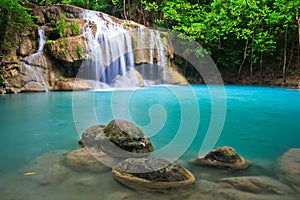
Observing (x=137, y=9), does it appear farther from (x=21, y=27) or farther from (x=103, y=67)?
(x=21, y=27)

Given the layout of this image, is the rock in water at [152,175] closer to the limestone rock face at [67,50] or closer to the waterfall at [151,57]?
the limestone rock face at [67,50]

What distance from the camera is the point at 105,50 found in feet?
39.6

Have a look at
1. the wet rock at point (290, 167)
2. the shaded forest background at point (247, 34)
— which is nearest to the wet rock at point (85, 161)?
the wet rock at point (290, 167)

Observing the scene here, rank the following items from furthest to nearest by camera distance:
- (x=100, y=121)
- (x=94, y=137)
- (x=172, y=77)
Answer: (x=172, y=77), (x=100, y=121), (x=94, y=137)

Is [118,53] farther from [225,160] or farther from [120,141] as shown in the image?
[225,160]

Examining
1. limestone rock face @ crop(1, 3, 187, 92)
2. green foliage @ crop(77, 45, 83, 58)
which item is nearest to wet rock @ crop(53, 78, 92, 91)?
limestone rock face @ crop(1, 3, 187, 92)

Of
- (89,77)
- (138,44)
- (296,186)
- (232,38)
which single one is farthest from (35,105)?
(232,38)

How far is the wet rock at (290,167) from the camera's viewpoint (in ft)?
7.08

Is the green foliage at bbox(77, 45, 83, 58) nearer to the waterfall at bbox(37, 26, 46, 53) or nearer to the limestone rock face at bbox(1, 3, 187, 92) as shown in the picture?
the limestone rock face at bbox(1, 3, 187, 92)

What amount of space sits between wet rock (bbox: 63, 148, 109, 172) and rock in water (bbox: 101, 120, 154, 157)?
151 mm

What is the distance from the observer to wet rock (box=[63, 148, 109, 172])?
2.41 metres

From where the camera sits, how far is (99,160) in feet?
8.48

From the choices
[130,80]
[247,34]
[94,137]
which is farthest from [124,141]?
[247,34]

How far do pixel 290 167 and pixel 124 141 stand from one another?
1.82 meters
